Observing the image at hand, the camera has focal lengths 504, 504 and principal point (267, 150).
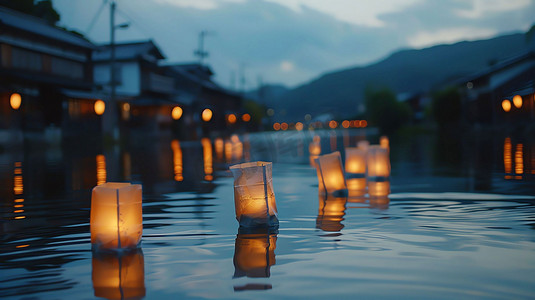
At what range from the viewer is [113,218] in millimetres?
4828

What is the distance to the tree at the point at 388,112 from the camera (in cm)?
6831

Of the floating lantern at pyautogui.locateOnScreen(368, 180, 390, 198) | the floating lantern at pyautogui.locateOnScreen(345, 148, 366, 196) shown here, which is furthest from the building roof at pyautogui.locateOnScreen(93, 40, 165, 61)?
the floating lantern at pyautogui.locateOnScreen(368, 180, 390, 198)

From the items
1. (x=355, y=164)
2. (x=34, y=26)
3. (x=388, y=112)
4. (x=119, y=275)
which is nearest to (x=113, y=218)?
(x=119, y=275)

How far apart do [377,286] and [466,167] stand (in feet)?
38.3

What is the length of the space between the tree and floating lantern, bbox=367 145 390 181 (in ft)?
192

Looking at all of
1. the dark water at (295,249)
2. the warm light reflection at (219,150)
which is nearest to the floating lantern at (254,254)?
the dark water at (295,249)

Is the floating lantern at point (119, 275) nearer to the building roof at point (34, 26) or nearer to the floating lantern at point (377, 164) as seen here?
the floating lantern at point (377, 164)

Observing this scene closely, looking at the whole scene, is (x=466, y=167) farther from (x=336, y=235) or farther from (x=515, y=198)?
(x=336, y=235)

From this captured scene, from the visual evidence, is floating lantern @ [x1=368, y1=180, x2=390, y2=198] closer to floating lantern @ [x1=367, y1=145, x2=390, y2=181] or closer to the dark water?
the dark water

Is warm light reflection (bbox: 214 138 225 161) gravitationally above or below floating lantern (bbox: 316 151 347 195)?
above

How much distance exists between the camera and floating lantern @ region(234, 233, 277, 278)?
4.20 meters

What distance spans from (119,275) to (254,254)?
1229mm

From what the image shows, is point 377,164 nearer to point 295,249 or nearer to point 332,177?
point 332,177

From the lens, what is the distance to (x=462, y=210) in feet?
23.1
